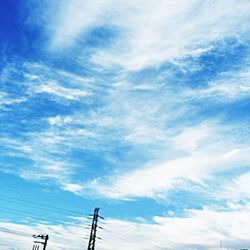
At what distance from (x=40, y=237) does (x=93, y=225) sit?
17438 mm

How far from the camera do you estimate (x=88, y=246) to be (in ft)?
194

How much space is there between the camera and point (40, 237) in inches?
2886

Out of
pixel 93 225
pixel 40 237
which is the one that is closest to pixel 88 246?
pixel 93 225

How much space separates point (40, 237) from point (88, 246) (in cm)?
1878

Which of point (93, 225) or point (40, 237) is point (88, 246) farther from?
point (40, 237)

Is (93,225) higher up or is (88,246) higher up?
(93,225)

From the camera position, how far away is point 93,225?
2463 inches

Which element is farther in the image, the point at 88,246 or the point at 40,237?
the point at 40,237

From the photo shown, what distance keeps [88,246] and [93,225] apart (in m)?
4.37

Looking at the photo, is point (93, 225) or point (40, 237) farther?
point (40, 237)
